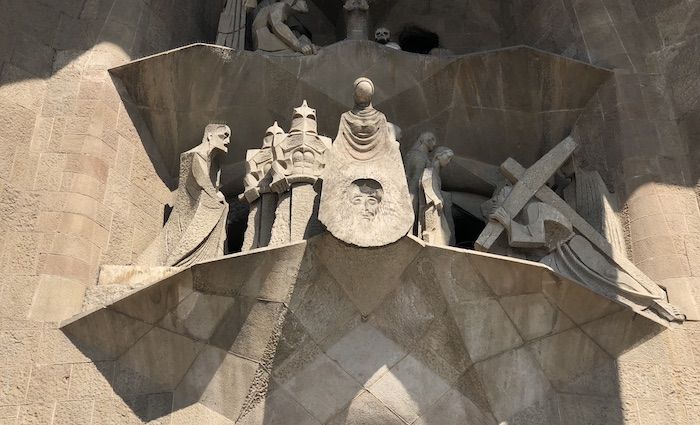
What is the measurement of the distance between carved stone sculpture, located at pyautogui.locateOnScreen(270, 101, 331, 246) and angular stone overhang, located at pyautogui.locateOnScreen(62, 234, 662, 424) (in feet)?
1.10

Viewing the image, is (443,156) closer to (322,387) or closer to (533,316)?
(533,316)

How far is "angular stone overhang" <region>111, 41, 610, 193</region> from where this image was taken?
326 inches

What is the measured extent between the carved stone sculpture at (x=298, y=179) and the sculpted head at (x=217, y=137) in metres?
0.81

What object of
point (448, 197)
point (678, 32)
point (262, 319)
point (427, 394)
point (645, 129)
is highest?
point (678, 32)

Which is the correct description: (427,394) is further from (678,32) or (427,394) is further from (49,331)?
(678,32)

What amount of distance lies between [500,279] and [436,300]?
0.49 metres

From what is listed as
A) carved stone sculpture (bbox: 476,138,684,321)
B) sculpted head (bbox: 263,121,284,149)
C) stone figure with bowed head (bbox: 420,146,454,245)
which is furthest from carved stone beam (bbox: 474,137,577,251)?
sculpted head (bbox: 263,121,284,149)

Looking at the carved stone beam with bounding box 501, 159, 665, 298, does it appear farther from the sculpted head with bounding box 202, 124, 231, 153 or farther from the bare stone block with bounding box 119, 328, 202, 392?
the bare stone block with bounding box 119, 328, 202, 392

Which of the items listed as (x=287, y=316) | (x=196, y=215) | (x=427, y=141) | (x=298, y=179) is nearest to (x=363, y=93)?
(x=298, y=179)

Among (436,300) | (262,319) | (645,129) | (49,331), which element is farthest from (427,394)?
(645,129)

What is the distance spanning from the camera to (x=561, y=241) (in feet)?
23.1

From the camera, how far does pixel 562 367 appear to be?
6492 millimetres

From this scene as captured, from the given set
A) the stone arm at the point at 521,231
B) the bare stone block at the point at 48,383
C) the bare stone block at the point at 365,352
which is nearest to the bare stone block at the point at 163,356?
the bare stone block at the point at 48,383

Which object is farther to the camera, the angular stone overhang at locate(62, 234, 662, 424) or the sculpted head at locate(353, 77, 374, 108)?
the sculpted head at locate(353, 77, 374, 108)
